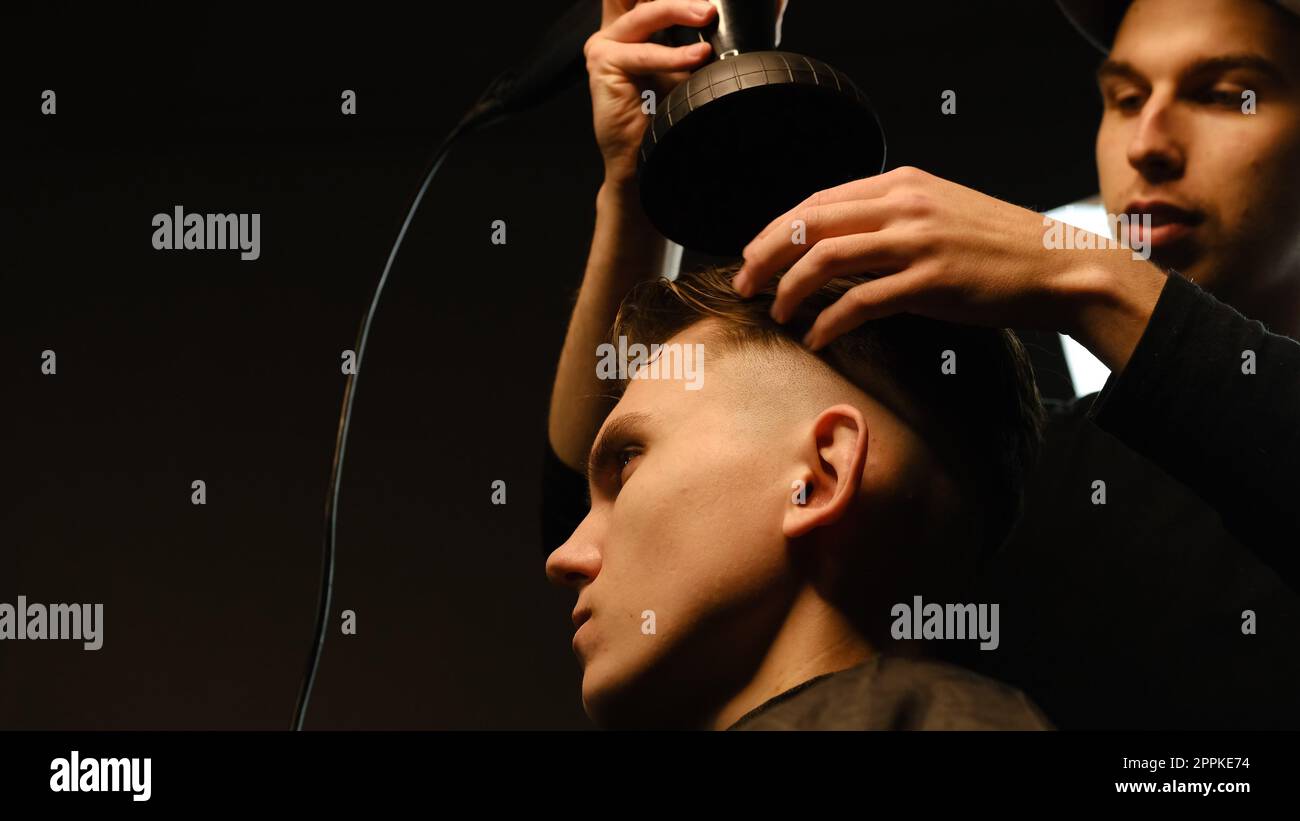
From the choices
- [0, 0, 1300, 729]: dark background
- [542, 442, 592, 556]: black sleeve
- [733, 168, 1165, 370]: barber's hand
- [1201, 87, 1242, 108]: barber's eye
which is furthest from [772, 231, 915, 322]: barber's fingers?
[0, 0, 1300, 729]: dark background

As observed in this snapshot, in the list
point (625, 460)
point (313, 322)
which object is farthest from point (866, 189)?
point (313, 322)

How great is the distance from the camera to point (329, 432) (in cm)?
237

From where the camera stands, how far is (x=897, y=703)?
0.84 m

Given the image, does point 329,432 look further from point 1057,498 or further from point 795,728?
point 795,728

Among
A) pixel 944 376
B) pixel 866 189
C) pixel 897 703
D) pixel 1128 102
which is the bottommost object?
pixel 897 703

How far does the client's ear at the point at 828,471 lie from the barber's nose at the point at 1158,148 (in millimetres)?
605

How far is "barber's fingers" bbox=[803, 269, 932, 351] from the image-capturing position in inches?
33.7

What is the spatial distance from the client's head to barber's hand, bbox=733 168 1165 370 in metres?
0.15

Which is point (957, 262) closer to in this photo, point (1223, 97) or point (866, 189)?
point (866, 189)

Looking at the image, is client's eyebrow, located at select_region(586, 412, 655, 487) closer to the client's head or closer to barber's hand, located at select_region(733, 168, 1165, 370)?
the client's head

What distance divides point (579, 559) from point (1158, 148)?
2.74 feet

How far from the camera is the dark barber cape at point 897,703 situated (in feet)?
2.66

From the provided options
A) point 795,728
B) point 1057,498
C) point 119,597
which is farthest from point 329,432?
point 795,728
